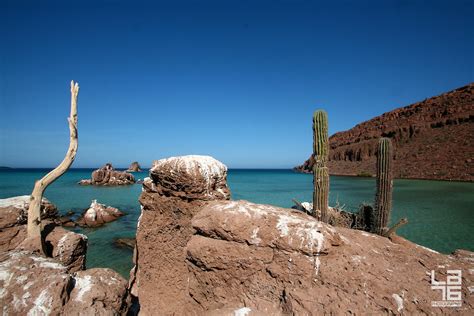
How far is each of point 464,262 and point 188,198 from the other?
11.7 ft

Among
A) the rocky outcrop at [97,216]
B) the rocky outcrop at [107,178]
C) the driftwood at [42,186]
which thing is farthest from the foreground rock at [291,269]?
the rocky outcrop at [107,178]

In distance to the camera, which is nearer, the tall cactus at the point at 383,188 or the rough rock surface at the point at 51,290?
the rough rock surface at the point at 51,290

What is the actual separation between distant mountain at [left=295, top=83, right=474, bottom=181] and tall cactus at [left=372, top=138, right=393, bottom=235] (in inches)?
1372

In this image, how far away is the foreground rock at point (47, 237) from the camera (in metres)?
3.40

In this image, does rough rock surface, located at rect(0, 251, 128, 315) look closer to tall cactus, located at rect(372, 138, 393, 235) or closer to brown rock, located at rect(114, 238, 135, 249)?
tall cactus, located at rect(372, 138, 393, 235)

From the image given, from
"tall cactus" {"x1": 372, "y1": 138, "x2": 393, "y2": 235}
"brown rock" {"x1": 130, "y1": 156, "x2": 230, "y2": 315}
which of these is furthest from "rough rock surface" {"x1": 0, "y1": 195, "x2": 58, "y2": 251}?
"tall cactus" {"x1": 372, "y1": 138, "x2": 393, "y2": 235}

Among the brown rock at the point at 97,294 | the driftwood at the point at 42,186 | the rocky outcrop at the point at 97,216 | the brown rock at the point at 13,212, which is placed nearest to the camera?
the brown rock at the point at 97,294

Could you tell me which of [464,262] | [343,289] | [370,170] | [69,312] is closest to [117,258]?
[69,312]

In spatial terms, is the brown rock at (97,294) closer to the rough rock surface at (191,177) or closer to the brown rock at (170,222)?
the brown rock at (170,222)

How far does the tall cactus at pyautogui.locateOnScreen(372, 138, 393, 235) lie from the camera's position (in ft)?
25.6

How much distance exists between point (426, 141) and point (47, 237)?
172 ft

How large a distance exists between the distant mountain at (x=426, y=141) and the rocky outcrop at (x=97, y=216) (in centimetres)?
4200

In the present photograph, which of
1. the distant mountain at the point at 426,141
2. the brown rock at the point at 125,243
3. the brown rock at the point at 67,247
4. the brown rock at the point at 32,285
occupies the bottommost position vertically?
the brown rock at the point at 125,243

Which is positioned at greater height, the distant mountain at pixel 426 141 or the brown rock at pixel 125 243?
the distant mountain at pixel 426 141
